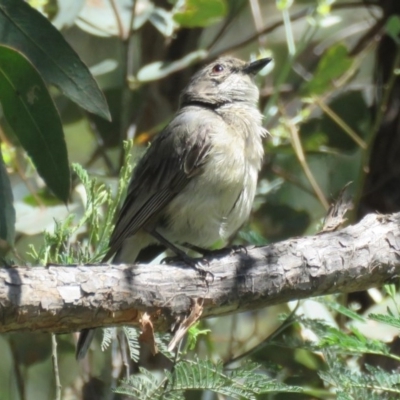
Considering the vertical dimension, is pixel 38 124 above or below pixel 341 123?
below

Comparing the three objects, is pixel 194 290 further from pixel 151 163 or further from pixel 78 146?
pixel 78 146

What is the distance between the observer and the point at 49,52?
13.2 ft

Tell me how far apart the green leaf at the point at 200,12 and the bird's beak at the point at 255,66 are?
385 millimetres

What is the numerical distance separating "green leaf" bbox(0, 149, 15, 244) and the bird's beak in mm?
2168

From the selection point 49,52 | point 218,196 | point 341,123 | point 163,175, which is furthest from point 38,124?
point 341,123

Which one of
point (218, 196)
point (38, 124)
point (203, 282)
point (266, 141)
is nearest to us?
point (203, 282)

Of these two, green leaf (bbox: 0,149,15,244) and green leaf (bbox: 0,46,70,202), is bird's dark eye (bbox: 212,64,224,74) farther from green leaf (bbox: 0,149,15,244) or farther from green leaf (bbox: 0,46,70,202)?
green leaf (bbox: 0,149,15,244)

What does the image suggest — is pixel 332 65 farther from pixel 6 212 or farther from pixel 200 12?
pixel 6 212

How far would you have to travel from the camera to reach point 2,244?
5.61 m

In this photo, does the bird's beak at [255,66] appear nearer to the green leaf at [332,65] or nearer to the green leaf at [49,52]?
the green leaf at [332,65]

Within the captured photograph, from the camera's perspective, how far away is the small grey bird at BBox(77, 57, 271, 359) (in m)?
4.58

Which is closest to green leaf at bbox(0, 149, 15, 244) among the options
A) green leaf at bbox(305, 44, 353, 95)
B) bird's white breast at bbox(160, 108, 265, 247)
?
bird's white breast at bbox(160, 108, 265, 247)

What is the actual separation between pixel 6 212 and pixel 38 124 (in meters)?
0.46

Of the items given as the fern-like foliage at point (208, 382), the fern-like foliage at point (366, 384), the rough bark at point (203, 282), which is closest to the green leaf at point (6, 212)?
the rough bark at point (203, 282)
